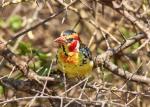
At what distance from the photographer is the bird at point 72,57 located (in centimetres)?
365

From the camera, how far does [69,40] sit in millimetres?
3811

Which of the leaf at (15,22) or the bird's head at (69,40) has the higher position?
the leaf at (15,22)

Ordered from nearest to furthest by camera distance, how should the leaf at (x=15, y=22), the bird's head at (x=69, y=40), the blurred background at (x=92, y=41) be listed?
the blurred background at (x=92, y=41), the bird's head at (x=69, y=40), the leaf at (x=15, y=22)

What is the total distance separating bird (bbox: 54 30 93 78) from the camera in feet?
12.0

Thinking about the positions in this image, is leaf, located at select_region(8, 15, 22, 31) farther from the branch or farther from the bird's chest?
the branch

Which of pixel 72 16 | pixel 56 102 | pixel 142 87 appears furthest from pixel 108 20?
pixel 56 102

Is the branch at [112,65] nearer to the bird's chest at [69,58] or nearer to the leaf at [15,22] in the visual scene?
the bird's chest at [69,58]

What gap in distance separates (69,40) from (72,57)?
0.15 m

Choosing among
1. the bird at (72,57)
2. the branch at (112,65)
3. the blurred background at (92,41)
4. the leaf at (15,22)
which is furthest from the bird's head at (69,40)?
the leaf at (15,22)

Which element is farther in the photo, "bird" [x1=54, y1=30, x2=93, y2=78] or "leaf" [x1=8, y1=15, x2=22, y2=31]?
"leaf" [x1=8, y1=15, x2=22, y2=31]

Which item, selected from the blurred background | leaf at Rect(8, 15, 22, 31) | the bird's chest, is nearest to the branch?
the blurred background

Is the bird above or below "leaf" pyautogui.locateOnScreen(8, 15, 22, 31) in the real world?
below

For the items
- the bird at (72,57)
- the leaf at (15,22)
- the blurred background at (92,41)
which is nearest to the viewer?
the blurred background at (92,41)

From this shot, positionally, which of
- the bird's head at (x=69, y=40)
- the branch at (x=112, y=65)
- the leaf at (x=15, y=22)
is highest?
the leaf at (x=15, y=22)
